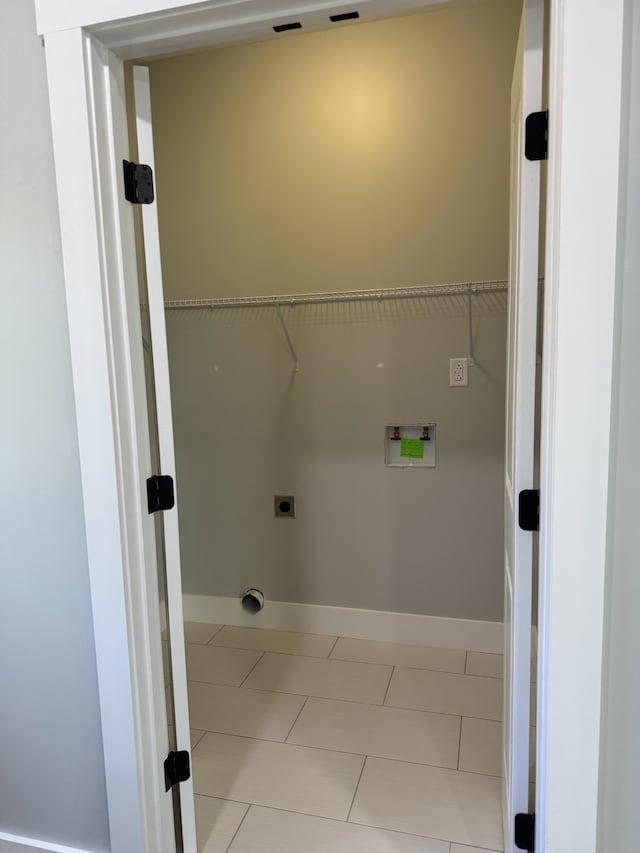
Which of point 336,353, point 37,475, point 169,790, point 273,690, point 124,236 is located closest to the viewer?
point 124,236

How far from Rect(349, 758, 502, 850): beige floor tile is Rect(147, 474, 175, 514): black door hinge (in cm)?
120

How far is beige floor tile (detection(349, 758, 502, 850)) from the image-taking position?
1.83 meters

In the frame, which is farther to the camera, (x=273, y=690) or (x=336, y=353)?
(x=336, y=353)

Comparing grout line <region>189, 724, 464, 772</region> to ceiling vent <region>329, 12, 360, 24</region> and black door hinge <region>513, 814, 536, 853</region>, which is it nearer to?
black door hinge <region>513, 814, 536, 853</region>

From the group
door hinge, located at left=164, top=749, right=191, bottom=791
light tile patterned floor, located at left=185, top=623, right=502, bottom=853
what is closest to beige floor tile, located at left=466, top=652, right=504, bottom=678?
light tile patterned floor, located at left=185, top=623, right=502, bottom=853

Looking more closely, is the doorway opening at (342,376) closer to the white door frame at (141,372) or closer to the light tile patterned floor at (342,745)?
the light tile patterned floor at (342,745)

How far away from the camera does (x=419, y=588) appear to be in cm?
291

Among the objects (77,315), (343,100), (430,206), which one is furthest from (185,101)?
(77,315)

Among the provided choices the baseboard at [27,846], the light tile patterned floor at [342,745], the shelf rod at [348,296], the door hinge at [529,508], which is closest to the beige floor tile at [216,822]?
the light tile patterned floor at [342,745]

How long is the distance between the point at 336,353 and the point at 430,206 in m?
0.77

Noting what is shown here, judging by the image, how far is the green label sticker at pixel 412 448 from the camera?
111 inches

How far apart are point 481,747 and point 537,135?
2.03 meters

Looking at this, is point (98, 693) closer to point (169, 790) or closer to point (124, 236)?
point (169, 790)

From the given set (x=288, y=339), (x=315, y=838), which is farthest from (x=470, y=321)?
(x=315, y=838)
